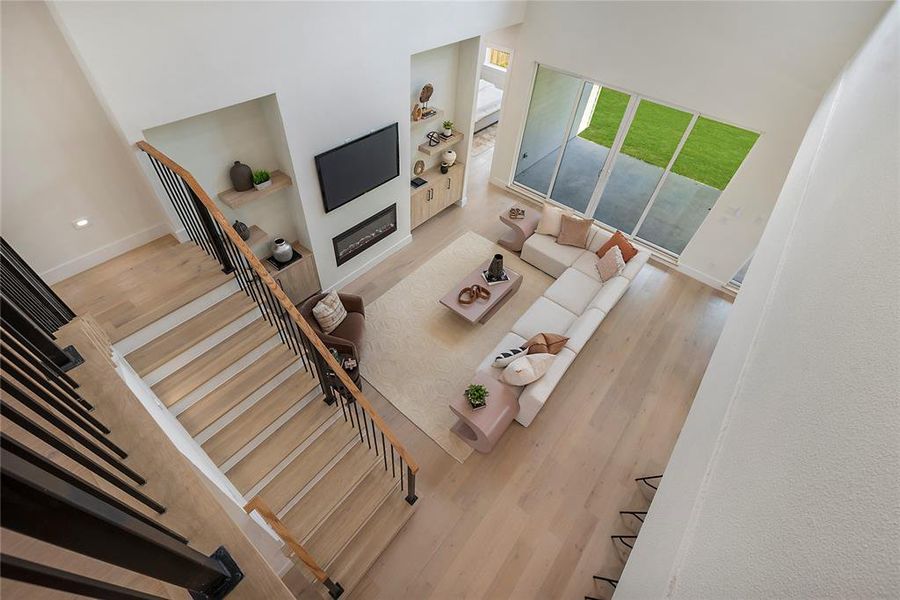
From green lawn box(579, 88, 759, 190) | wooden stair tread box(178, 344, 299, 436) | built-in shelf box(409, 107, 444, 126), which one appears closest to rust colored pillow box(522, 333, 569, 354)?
wooden stair tread box(178, 344, 299, 436)

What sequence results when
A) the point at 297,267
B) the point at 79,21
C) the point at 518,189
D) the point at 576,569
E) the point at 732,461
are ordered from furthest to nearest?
the point at 518,189 → the point at 297,267 → the point at 576,569 → the point at 79,21 → the point at 732,461

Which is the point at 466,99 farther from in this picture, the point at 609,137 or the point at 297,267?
the point at 609,137

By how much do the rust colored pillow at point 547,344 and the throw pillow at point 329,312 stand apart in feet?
7.01

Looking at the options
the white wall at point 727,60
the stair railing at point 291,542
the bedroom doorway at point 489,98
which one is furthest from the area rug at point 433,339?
the bedroom doorway at point 489,98

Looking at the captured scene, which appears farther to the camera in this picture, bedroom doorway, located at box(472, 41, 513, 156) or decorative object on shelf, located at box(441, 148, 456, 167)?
bedroom doorway, located at box(472, 41, 513, 156)

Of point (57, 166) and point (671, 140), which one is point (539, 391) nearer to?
point (57, 166)

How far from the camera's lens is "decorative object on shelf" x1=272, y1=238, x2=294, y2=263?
4746 millimetres

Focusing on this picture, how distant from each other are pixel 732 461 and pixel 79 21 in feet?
12.6

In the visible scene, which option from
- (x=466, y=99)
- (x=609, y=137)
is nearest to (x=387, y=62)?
(x=466, y=99)

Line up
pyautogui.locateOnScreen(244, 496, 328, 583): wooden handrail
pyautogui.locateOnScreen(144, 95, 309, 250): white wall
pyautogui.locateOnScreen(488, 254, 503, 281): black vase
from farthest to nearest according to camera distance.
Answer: pyautogui.locateOnScreen(488, 254, 503, 281): black vase < pyautogui.locateOnScreen(144, 95, 309, 250): white wall < pyautogui.locateOnScreen(244, 496, 328, 583): wooden handrail

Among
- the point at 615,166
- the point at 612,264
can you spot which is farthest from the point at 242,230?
the point at 615,166

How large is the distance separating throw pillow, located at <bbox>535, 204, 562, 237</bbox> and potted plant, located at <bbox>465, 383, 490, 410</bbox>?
299cm

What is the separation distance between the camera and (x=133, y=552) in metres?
0.91

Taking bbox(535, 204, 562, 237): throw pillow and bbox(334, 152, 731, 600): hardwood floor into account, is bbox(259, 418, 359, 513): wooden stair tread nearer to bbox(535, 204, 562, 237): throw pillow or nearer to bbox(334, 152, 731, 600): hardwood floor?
bbox(334, 152, 731, 600): hardwood floor
